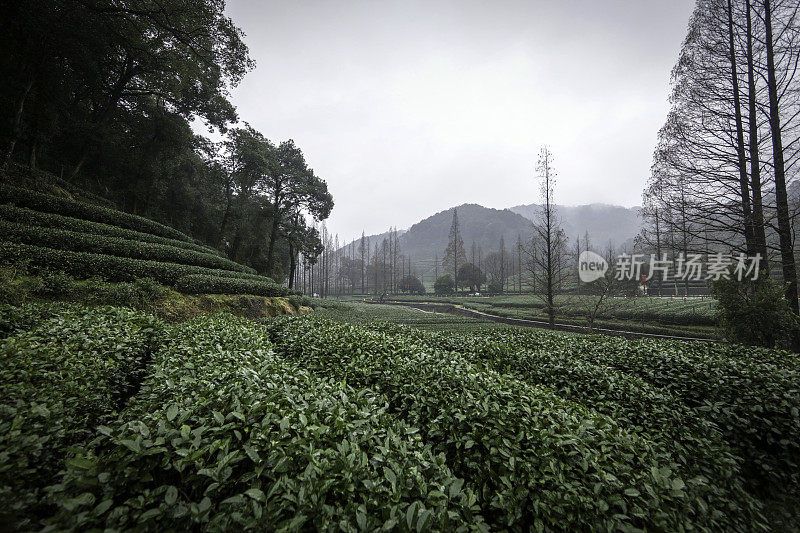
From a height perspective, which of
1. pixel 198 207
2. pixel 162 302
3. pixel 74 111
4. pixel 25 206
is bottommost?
pixel 162 302

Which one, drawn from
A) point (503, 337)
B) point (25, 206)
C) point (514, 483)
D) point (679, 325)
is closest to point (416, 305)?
point (679, 325)

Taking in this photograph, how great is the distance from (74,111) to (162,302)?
17.6 metres

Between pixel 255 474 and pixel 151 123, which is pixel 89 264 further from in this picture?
pixel 151 123

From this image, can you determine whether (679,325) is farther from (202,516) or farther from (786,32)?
(202,516)

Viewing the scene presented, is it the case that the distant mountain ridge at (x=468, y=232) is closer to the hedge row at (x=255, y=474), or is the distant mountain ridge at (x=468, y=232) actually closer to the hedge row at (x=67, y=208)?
the hedge row at (x=67, y=208)

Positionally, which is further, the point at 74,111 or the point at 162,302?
the point at 74,111

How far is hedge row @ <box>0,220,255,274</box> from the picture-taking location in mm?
7893

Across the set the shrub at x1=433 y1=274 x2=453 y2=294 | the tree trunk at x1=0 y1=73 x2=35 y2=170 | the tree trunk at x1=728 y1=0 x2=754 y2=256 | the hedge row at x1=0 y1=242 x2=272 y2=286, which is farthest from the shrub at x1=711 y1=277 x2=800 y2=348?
the shrub at x1=433 y1=274 x2=453 y2=294

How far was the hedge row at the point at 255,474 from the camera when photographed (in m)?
1.48

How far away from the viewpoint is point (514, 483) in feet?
7.76

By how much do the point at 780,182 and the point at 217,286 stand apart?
20.8m

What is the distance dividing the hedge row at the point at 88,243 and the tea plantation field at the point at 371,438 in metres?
5.04

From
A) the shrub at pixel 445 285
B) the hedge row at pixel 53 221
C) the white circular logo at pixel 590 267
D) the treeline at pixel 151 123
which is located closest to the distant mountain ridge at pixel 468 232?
the shrub at pixel 445 285

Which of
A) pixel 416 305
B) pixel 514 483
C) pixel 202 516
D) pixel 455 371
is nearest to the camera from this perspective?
pixel 202 516
